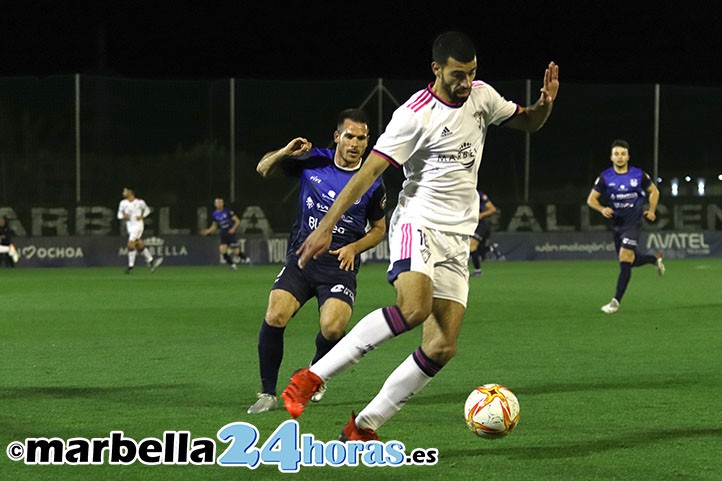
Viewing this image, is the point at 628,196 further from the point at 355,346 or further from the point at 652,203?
the point at 355,346

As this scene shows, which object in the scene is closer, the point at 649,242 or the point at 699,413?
the point at 699,413

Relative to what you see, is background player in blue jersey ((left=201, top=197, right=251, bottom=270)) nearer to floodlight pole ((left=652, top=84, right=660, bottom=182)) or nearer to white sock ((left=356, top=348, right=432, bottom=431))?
floodlight pole ((left=652, top=84, right=660, bottom=182))

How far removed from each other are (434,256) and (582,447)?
1426 mm

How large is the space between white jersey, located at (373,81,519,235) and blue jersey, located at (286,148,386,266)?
1774 mm

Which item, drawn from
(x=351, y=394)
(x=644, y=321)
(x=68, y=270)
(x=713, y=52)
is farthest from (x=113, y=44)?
(x=351, y=394)

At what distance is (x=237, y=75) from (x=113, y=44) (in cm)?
640

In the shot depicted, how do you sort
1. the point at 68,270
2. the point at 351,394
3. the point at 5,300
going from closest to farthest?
1. the point at 351,394
2. the point at 5,300
3. the point at 68,270

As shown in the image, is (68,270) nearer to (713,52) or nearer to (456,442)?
(456,442)

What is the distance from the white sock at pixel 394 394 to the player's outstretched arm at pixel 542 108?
1.58 m

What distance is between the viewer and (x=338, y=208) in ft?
20.8

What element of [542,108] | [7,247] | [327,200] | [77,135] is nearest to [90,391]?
[327,200]

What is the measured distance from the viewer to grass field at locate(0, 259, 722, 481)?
654cm

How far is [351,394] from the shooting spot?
9.02m

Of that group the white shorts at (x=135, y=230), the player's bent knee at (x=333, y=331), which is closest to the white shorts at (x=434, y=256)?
the player's bent knee at (x=333, y=331)
